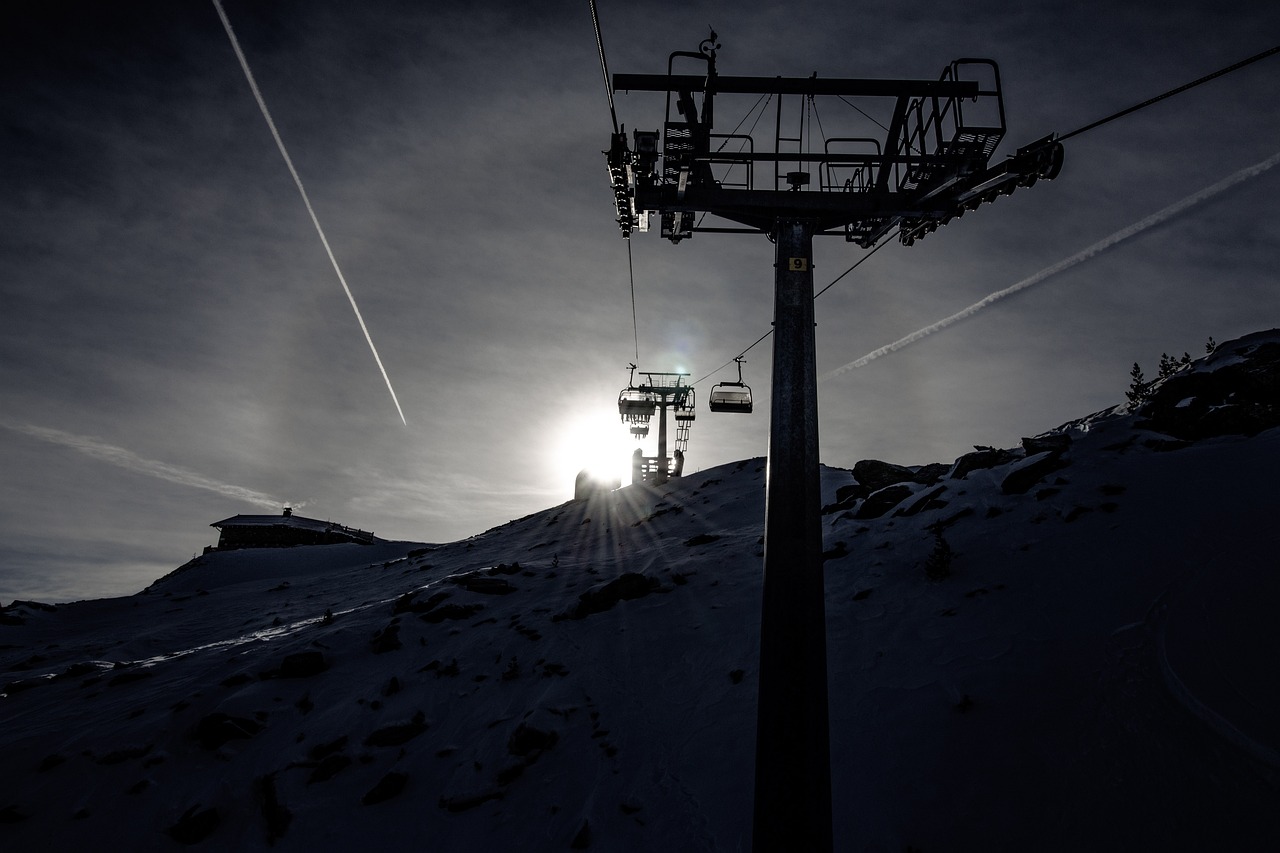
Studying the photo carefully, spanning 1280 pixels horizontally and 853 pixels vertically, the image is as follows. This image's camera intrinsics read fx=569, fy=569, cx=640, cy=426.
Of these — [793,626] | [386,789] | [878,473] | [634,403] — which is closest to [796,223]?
[793,626]

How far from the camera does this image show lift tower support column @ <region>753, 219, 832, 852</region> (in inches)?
209

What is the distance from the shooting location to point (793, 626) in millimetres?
5781

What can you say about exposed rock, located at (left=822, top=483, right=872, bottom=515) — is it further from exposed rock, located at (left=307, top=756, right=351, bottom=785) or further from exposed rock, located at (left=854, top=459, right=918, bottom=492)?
exposed rock, located at (left=307, top=756, right=351, bottom=785)

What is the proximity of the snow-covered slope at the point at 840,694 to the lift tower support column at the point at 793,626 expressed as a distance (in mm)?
1348

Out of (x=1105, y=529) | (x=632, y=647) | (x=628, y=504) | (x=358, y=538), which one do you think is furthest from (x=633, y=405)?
(x=358, y=538)

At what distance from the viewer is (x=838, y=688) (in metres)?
8.38

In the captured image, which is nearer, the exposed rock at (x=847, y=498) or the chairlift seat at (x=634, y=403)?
the exposed rock at (x=847, y=498)

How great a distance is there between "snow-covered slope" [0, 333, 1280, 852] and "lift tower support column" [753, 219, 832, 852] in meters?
1.35

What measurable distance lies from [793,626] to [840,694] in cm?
336

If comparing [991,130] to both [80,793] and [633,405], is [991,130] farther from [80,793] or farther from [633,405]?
[633,405]

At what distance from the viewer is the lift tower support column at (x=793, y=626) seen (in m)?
5.32

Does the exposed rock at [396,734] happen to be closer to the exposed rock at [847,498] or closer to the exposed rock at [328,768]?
the exposed rock at [328,768]

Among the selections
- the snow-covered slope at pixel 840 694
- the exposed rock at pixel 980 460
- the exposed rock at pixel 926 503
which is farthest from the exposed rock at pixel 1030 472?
the exposed rock at pixel 980 460

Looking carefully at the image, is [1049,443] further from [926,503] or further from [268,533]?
[268,533]
